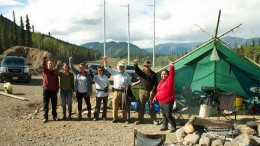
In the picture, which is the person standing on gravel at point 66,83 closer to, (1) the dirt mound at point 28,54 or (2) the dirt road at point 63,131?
(2) the dirt road at point 63,131

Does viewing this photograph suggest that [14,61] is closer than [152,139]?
No

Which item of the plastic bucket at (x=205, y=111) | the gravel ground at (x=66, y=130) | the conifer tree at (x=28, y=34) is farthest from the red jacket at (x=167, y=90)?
the conifer tree at (x=28, y=34)

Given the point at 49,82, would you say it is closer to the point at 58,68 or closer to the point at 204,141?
the point at 58,68

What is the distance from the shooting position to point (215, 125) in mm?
7953

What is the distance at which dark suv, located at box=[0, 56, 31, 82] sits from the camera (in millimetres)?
21000

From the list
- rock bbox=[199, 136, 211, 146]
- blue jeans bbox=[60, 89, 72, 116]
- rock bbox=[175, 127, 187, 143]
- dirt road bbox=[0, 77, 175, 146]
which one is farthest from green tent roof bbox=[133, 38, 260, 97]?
rock bbox=[199, 136, 211, 146]

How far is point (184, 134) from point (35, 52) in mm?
33986

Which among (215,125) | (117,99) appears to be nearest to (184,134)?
(215,125)

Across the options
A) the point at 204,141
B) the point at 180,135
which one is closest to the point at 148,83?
the point at 180,135

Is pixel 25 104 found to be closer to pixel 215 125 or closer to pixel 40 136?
pixel 40 136

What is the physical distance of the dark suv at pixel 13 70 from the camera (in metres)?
21.0

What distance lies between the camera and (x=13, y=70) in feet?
69.2

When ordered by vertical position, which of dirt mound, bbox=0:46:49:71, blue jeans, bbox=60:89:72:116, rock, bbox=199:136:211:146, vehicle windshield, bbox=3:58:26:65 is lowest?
rock, bbox=199:136:211:146

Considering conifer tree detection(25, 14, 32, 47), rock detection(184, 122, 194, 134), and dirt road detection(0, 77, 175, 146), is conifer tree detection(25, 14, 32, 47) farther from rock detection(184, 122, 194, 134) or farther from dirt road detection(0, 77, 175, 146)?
rock detection(184, 122, 194, 134)
